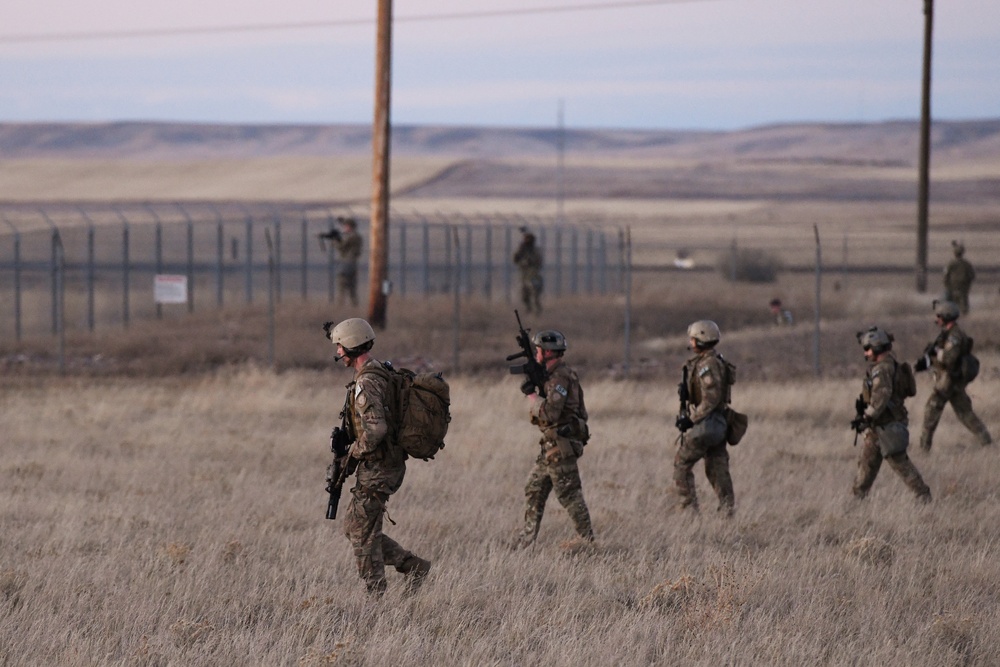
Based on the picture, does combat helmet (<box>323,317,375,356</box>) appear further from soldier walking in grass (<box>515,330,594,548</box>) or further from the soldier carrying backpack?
soldier walking in grass (<box>515,330,594,548</box>)

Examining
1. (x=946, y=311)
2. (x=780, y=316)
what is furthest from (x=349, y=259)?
(x=946, y=311)

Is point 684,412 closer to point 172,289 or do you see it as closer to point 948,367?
point 948,367

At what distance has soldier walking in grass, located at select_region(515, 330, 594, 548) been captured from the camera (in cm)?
861

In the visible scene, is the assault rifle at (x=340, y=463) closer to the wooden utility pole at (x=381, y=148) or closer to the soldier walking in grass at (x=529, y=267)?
the wooden utility pole at (x=381, y=148)

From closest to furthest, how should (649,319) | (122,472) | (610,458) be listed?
(122,472) < (610,458) < (649,319)

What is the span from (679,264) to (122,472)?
32937 mm

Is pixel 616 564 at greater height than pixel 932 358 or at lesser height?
lesser

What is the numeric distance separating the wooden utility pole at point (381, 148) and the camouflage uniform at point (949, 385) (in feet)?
32.4

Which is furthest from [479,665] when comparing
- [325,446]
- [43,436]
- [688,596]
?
[43,436]

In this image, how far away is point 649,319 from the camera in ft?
84.7

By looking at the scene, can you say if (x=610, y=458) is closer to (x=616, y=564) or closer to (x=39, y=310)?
(x=616, y=564)

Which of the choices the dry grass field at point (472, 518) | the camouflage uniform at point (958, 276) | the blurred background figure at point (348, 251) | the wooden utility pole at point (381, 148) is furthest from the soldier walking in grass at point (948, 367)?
the camouflage uniform at point (958, 276)

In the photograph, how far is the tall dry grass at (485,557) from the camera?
6914 millimetres

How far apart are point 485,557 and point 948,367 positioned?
549 cm
